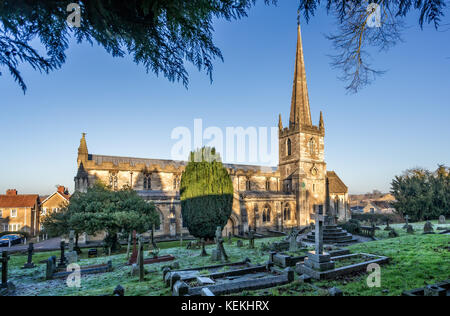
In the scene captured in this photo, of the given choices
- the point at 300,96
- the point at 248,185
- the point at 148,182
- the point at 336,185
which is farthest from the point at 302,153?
the point at 148,182

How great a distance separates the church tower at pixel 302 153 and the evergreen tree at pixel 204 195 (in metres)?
14.7

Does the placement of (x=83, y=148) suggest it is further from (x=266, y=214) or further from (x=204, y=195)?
(x=266, y=214)

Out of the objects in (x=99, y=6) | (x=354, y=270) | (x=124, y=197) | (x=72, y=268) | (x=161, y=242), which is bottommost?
(x=161, y=242)

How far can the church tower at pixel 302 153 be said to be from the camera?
30.5 m

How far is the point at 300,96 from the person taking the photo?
107 ft

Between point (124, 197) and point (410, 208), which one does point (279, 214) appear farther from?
point (124, 197)

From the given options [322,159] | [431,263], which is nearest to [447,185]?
[322,159]

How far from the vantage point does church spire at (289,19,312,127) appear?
107 feet

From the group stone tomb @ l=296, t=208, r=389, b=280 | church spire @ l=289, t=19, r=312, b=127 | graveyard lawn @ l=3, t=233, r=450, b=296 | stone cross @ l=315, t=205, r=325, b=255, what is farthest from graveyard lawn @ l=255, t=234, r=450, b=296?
church spire @ l=289, t=19, r=312, b=127

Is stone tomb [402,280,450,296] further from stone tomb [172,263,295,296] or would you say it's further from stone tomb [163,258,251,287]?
stone tomb [163,258,251,287]

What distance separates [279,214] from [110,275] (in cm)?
2233

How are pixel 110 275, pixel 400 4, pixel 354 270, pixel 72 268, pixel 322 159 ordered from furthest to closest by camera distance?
pixel 322 159 → pixel 72 268 → pixel 110 275 → pixel 354 270 → pixel 400 4

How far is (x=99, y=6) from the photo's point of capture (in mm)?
2781

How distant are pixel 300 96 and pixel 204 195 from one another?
21.9 m
